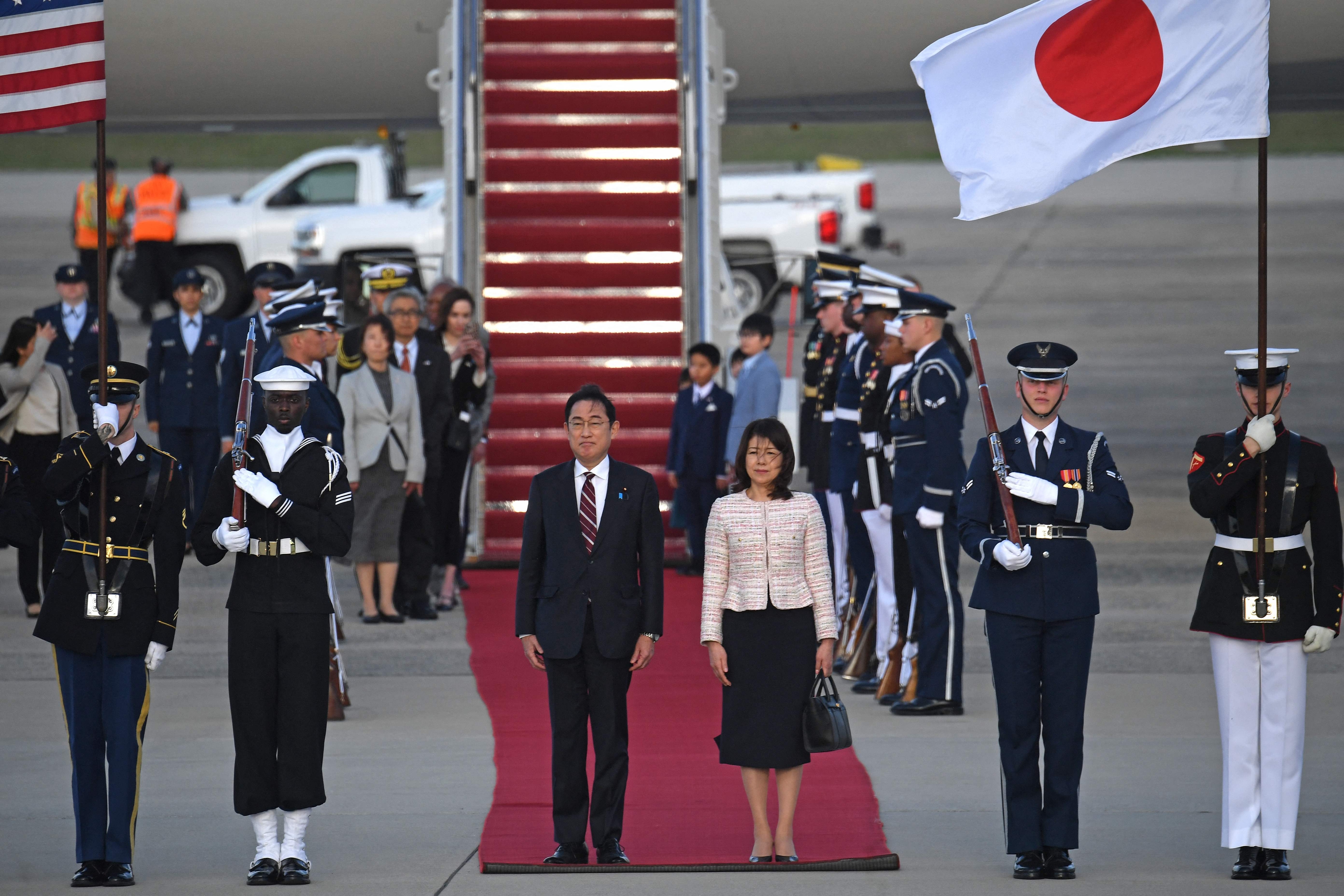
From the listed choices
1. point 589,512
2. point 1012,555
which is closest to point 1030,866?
point 1012,555

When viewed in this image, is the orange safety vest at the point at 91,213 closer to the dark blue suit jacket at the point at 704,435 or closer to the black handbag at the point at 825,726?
the dark blue suit jacket at the point at 704,435

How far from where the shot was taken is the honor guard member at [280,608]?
575 centimetres

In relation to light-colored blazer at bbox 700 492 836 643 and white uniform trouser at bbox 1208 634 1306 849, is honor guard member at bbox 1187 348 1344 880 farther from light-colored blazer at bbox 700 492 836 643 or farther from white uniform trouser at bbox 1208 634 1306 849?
light-colored blazer at bbox 700 492 836 643

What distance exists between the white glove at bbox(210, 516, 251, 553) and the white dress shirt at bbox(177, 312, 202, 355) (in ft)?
21.7

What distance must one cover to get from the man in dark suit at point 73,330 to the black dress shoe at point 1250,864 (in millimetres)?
8463

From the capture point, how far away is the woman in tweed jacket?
19.0 ft

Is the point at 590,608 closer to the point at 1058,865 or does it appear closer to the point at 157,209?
the point at 1058,865

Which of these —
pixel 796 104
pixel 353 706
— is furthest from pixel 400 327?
pixel 796 104

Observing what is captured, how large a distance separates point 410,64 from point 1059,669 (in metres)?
12.0

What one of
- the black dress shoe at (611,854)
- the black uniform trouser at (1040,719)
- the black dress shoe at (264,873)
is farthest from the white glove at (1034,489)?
the black dress shoe at (264,873)

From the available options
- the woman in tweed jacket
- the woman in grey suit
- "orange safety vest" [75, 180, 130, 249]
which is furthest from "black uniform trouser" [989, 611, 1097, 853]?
"orange safety vest" [75, 180, 130, 249]

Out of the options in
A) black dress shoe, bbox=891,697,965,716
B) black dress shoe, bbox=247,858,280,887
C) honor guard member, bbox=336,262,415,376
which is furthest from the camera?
honor guard member, bbox=336,262,415,376

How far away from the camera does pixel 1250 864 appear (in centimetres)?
572

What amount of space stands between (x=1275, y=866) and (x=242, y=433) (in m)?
3.81
